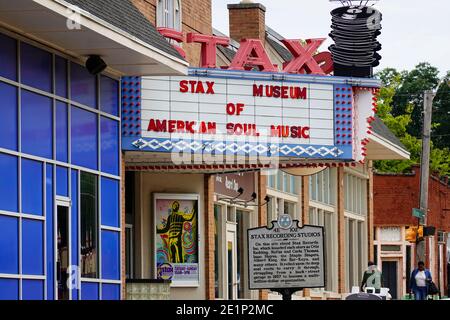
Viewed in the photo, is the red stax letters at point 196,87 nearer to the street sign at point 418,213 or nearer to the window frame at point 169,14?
the window frame at point 169,14

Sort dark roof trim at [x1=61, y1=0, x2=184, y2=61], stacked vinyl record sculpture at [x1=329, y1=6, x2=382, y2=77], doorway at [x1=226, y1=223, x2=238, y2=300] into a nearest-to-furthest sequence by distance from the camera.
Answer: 1. dark roof trim at [x1=61, y1=0, x2=184, y2=61]
2. stacked vinyl record sculpture at [x1=329, y1=6, x2=382, y2=77]
3. doorway at [x1=226, y1=223, x2=238, y2=300]

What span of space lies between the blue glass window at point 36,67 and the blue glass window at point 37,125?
191 millimetres

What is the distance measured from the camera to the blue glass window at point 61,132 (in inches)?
854

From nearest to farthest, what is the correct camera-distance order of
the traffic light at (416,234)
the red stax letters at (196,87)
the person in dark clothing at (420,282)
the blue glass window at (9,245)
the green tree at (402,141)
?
the blue glass window at (9,245), the red stax letters at (196,87), the person in dark clothing at (420,282), the traffic light at (416,234), the green tree at (402,141)

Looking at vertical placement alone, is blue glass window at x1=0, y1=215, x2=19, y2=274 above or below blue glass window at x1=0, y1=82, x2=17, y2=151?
below

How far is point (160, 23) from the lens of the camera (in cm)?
2892

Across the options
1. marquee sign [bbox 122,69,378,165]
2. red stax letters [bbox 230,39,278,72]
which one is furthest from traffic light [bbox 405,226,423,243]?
red stax letters [bbox 230,39,278,72]

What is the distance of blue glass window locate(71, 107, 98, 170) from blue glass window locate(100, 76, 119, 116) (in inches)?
24.1

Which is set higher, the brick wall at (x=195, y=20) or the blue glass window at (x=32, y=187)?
the brick wall at (x=195, y=20)

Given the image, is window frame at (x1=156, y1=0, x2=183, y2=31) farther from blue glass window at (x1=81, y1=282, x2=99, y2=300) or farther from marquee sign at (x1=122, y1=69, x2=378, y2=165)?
blue glass window at (x1=81, y1=282, x2=99, y2=300)

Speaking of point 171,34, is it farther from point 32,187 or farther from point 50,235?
point 32,187

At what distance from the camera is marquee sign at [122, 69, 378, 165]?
1017 inches

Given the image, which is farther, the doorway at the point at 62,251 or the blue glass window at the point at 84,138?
the blue glass window at the point at 84,138

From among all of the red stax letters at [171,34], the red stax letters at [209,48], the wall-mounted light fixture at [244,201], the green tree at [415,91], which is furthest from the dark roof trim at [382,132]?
the green tree at [415,91]
